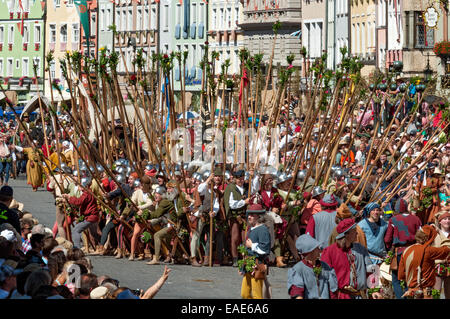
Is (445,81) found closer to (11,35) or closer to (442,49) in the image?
(442,49)

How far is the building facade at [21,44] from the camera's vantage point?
99000 mm

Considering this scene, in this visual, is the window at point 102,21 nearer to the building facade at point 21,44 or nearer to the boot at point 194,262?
the building facade at point 21,44

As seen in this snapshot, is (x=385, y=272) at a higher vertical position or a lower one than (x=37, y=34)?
lower

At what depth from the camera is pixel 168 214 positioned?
2056cm

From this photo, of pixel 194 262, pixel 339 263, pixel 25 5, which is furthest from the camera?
pixel 25 5

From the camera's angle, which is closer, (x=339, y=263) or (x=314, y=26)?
(x=339, y=263)

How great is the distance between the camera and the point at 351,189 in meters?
20.7

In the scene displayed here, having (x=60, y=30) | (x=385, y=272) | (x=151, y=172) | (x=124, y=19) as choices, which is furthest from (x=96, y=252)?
(x=60, y=30)

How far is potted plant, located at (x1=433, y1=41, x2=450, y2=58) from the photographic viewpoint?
44.8 metres

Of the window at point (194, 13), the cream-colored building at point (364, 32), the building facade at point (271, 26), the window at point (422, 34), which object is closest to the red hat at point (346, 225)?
the window at point (422, 34)

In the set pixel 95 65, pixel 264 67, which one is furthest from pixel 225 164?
pixel 264 67

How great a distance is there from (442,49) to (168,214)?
1017 inches

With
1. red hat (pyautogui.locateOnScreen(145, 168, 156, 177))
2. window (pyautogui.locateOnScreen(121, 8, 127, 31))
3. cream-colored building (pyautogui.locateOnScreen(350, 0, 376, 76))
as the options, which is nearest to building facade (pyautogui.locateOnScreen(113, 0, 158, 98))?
window (pyautogui.locateOnScreen(121, 8, 127, 31))
